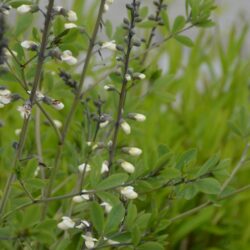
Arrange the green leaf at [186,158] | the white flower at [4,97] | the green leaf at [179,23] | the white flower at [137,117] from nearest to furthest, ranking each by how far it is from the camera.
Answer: the white flower at [4,97] < the green leaf at [186,158] < the white flower at [137,117] < the green leaf at [179,23]

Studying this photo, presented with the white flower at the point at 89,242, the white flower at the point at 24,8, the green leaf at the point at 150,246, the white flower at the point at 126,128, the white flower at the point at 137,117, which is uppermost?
the white flower at the point at 24,8

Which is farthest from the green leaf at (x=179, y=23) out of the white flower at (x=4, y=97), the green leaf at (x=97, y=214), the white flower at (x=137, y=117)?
the green leaf at (x=97, y=214)

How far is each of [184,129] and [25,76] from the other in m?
1.98

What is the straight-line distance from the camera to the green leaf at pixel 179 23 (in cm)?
215

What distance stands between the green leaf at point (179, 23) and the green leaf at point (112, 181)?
0.65 meters

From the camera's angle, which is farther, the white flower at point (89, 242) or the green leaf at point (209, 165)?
the green leaf at point (209, 165)

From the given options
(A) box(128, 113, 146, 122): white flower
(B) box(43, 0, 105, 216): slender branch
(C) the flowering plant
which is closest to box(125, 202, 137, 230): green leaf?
(C) the flowering plant

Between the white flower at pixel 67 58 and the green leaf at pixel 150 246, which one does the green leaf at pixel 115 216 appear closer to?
the green leaf at pixel 150 246

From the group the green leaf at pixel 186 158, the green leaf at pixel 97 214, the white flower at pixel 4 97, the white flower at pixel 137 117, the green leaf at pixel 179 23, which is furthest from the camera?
the green leaf at pixel 179 23

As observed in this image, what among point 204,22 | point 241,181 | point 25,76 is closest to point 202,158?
point 241,181

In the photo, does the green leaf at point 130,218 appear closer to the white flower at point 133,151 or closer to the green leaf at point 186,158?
the green leaf at point 186,158

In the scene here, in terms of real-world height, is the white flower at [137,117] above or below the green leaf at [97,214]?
above

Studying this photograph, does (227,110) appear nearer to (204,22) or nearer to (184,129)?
(184,129)

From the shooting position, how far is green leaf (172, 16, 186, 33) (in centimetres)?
215
